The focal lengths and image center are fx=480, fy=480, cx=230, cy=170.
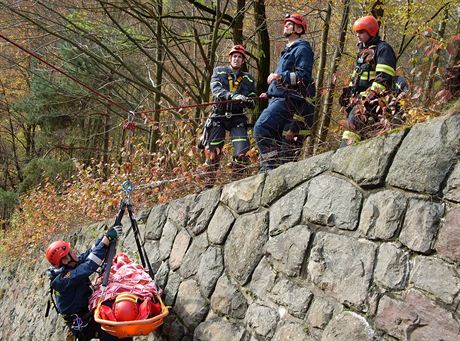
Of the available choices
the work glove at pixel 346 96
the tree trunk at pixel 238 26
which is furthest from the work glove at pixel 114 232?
the tree trunk at pixel 238 26

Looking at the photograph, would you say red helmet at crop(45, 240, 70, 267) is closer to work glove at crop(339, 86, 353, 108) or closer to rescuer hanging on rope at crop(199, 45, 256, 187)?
rescuer hanging on rope at crop(199, 45, 256, 187)

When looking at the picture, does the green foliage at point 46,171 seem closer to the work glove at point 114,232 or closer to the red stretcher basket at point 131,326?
the work glove at point 114,232

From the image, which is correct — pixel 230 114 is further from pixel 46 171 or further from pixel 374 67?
pixel 46 171

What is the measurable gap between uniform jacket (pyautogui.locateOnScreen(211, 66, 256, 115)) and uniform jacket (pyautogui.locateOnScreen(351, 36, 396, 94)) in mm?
1803

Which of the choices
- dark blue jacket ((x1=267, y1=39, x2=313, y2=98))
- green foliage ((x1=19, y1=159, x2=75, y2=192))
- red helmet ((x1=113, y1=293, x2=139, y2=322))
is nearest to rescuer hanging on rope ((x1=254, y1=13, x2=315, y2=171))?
dark blue jacket ((x1=267, y1=39, x2=313, y2=98))

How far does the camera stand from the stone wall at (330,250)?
3.30 metres

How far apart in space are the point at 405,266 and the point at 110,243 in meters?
3.61

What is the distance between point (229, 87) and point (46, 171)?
14821 mm

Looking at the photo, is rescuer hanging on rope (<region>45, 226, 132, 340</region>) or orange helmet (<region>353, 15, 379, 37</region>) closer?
orange helmet (<region>353, 15, 379, 37</region>)

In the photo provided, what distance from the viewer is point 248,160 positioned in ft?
21.8

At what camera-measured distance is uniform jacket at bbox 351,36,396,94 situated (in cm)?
477

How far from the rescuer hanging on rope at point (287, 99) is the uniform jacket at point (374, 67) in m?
0.71

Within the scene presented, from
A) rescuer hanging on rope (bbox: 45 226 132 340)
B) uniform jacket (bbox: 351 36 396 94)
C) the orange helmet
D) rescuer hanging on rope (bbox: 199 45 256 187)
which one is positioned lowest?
rescuer hanging on rope (bbox: 45 226 132 340)

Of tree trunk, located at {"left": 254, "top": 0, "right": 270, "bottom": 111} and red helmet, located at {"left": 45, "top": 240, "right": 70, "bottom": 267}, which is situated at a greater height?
tree trunk, located at {"left": 254, "top": 0, "right": 270, "bottom": 111}
